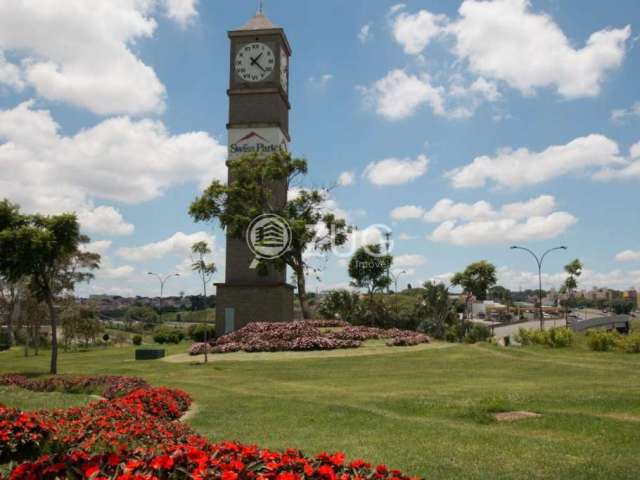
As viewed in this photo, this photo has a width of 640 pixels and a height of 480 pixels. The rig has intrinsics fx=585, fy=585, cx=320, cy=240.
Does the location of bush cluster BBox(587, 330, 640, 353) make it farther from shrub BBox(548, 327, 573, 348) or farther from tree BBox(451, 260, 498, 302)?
tree BBox(451, 260, 498, 302)

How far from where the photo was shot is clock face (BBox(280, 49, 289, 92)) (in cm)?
4828

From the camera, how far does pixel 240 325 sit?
43469 millimetres

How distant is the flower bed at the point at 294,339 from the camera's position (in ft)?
103

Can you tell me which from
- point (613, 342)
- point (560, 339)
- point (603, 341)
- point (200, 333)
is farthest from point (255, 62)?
point (613, 342)

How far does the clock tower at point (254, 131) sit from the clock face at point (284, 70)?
8 cm

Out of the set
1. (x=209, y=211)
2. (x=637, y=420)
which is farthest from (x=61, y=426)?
(x=209, y=211)

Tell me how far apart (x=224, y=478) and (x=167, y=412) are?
25.6 ft

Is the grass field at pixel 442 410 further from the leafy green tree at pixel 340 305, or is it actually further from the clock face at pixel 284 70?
the clock face at pixel 284 70

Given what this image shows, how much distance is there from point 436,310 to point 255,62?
90.2ft

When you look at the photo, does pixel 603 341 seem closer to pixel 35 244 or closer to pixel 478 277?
pixel 35 244

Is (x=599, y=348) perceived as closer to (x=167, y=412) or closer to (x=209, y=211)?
(x=167, y=412)

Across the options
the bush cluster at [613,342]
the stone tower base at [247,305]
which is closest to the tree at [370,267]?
the stone tower base at [247,305]

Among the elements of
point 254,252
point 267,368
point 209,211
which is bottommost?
point 267,368

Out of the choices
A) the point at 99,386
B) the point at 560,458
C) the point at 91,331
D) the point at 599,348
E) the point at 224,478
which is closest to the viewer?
the point at 224,478
